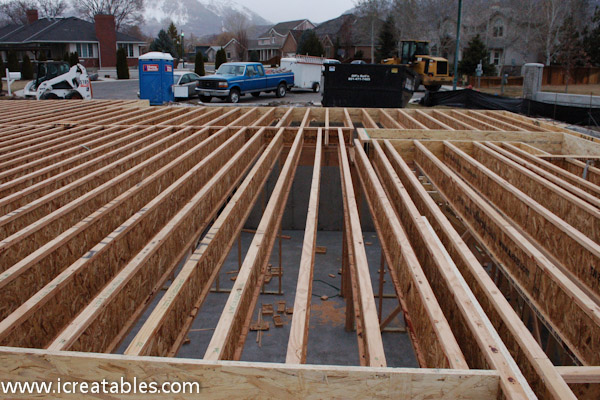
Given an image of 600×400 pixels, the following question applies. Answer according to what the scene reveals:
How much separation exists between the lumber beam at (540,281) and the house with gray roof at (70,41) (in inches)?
1880

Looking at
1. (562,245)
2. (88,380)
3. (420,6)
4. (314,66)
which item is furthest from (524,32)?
(88,380)

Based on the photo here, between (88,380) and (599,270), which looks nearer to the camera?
(88,380)

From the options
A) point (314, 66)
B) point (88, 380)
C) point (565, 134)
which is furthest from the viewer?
point (314, 66)

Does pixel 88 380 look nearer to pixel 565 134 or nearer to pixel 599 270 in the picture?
pixel 599 270

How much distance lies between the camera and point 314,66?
30469 mm

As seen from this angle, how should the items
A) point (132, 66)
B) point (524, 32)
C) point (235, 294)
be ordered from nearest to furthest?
point (235, 294) → point (524, 32) → point (132, 66)

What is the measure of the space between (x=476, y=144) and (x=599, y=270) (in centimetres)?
382

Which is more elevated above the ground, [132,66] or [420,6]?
[420,6]

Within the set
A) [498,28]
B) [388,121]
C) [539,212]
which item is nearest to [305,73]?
[388,121]

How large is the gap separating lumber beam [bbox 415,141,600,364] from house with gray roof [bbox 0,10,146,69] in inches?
1880

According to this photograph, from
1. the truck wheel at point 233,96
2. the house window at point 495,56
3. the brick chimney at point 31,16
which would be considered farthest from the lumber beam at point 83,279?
the brick chimney at point 31,16

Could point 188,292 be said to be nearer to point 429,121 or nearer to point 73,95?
point 429,121

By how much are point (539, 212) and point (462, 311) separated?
1.96 meters

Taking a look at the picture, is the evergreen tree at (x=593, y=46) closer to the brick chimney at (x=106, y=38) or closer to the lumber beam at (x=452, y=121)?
the lumber beam at (x=452, y=121)
